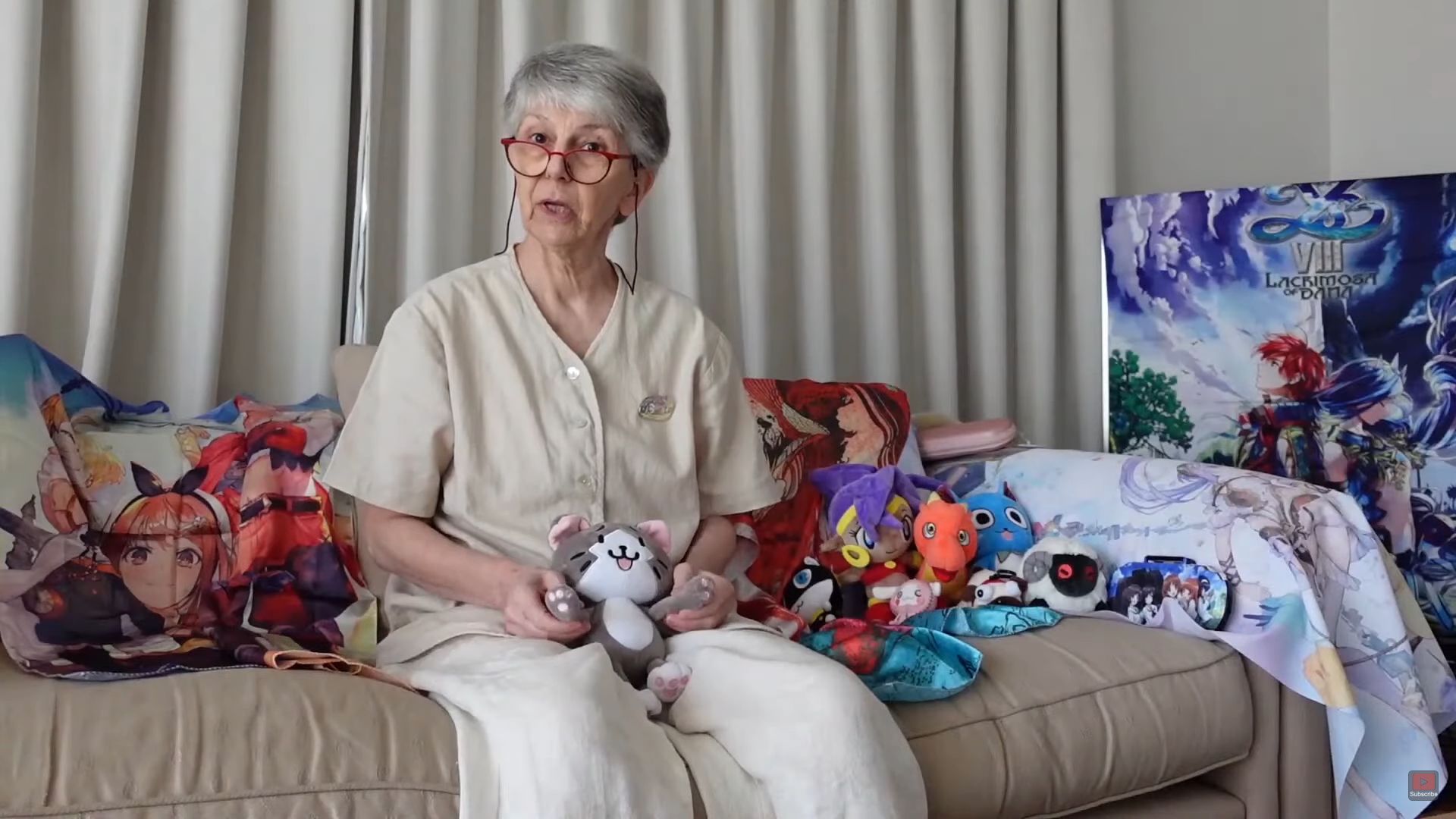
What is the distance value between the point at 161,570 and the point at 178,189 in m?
0.70

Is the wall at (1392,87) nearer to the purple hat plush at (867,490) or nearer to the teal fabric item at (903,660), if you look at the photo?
the purple hat plush at (867,490)

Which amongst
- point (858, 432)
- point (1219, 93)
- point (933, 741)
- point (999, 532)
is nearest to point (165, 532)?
point (933, 741)

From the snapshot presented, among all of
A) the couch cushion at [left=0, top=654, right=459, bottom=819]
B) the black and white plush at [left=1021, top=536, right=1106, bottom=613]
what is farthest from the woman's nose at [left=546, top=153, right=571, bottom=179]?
the black and white plush at [left=1021, top=536, right=1106, bottom=613]

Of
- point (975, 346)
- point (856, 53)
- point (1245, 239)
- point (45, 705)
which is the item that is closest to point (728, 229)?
point (856, 53)

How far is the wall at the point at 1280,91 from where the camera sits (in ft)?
9.78

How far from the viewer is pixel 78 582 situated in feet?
4.70

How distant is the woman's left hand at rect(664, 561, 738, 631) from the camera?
1.38 meters

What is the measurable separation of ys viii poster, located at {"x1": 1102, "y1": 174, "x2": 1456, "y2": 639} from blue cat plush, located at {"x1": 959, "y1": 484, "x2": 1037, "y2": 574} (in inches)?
25.5

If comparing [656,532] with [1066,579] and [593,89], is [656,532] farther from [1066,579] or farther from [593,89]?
[1066,579]

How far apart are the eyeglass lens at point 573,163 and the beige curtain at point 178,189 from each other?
0.63 metres

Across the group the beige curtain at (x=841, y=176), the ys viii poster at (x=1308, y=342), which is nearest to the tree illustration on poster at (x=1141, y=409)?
the ys viii poster at (x=1308, y=342)

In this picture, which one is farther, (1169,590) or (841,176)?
(841,176)

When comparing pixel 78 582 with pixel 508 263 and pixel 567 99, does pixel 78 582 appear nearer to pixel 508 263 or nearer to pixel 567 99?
pixel 508 263

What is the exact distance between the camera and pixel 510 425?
148cm
